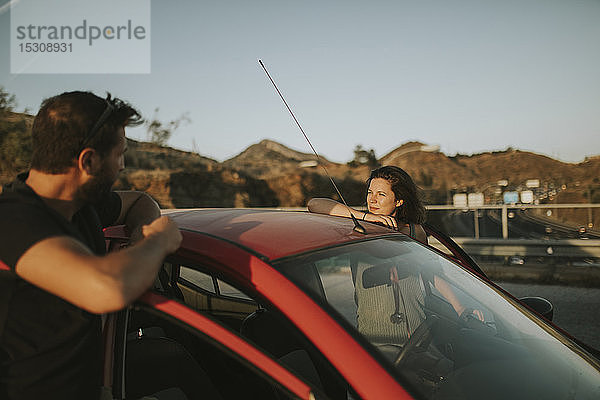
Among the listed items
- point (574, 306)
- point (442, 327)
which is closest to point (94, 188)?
point (442, 327)

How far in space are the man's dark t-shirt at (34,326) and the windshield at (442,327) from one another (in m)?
0.70

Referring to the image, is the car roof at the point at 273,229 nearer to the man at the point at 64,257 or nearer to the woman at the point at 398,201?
the man at the point at 64,257

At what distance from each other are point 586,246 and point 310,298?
763 centimetres

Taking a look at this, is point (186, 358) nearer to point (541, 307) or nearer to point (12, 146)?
point (541, 307)

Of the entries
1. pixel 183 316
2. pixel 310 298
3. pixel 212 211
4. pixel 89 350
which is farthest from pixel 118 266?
pixel 212 211

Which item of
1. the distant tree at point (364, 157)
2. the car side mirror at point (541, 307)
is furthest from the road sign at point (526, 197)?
the distant tree at point (364, 157)

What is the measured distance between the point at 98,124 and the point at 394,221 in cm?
187

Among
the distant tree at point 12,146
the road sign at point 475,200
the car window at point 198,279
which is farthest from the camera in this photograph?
the distant tree at point 12,146

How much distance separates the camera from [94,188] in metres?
1.50

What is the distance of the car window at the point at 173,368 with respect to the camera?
5.78ft

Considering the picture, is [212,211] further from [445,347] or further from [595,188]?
[595,188]

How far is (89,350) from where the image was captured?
1419 mm

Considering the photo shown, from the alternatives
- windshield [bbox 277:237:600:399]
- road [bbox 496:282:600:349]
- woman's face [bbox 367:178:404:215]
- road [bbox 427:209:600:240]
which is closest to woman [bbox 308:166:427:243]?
woman's face [bbox 367:178:404:215]

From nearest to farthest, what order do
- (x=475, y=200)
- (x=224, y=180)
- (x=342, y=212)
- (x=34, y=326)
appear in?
(x=34, y=326) → (x=342, y=212) → (x=475, y=200) → (x=224, y=180)
